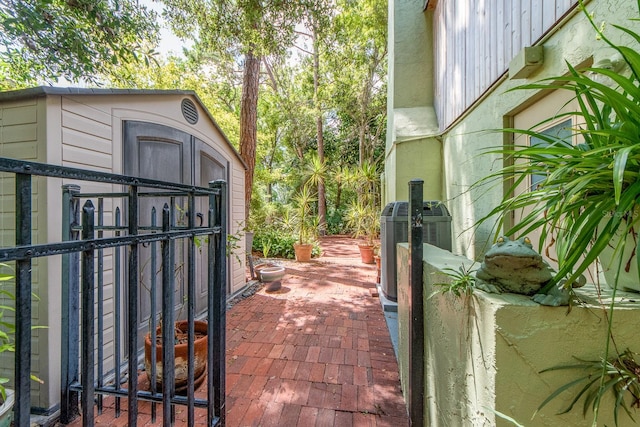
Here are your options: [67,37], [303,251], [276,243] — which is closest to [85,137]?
[67,37]

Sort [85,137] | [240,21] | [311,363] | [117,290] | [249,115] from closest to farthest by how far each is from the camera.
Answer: [117,290], [85,137], [311,363], [240,21], [249,115]

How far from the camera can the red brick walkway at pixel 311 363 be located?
1.88 metres

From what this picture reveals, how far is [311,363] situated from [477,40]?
3406mm

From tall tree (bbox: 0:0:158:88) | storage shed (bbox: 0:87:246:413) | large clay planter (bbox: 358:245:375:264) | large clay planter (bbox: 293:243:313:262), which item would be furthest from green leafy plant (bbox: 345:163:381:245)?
tall tree (bbox: 0:0:158:88)

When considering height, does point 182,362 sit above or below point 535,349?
below

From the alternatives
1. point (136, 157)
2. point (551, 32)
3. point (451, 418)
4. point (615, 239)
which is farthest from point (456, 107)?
point (136, 157)

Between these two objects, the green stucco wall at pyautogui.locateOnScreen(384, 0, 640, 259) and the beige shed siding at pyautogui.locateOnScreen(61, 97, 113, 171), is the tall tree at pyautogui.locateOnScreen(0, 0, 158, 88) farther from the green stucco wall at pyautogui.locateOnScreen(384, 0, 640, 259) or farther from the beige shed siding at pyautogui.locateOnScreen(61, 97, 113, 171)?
the green stucco wall at pyautogui.locateOnScreen(384, 0, 640, 259)

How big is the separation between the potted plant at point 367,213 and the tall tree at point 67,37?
5150mm

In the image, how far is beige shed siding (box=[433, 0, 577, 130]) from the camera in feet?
6.19

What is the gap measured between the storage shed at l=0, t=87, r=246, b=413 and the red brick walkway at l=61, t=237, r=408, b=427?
77 cm

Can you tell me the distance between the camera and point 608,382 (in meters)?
0.77

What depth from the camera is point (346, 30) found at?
868 cm

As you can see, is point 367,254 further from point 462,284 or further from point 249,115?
point 462,284

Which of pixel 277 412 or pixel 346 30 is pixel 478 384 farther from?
pixel 346 30
